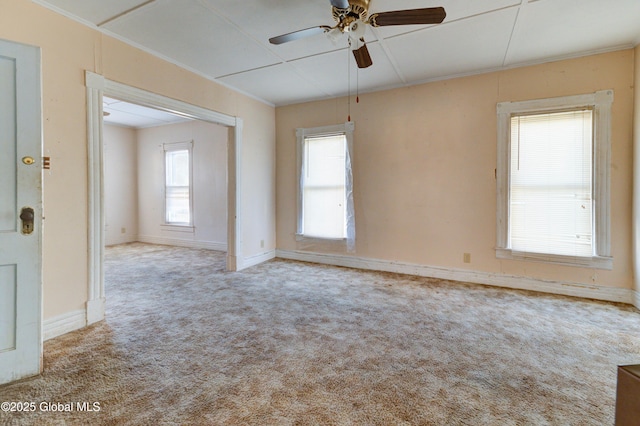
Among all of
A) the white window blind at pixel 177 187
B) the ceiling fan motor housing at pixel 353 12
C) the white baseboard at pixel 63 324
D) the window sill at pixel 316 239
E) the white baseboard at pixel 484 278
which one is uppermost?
the ceiling fan motor housing at pixel 353 12

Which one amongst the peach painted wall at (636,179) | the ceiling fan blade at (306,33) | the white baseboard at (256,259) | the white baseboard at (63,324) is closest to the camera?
the ceiling fan blade at (306,33)

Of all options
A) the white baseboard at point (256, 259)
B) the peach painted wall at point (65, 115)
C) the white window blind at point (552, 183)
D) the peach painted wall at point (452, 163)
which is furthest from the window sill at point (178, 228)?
the white window blind at point (552, 183)

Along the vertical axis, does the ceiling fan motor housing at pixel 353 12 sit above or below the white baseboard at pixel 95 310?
above

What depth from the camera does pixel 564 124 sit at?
3186 mm

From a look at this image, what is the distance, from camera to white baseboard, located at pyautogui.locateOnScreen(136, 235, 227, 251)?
232 inches

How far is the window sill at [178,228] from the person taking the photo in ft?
→ 20.2

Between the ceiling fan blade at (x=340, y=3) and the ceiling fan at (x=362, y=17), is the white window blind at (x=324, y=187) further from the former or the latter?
the ceiling fan blade at (x=340, y=3)

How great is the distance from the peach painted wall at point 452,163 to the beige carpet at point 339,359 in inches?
23.9

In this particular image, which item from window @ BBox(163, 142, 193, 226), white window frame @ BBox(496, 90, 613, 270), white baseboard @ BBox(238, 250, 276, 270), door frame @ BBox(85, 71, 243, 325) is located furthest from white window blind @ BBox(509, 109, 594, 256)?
window @ BBox(163, 142, 193, 226)

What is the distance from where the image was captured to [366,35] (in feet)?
8.95

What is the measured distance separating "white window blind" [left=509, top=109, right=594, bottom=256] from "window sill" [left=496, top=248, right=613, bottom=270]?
0.05 meters

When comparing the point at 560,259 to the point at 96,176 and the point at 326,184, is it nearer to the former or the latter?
the point at 326,184

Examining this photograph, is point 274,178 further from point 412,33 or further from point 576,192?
point 576,192

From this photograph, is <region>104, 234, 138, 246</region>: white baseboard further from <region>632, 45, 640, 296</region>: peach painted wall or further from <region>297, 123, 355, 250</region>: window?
<region>632, 45, 640, 296</region>: peach painted wall
